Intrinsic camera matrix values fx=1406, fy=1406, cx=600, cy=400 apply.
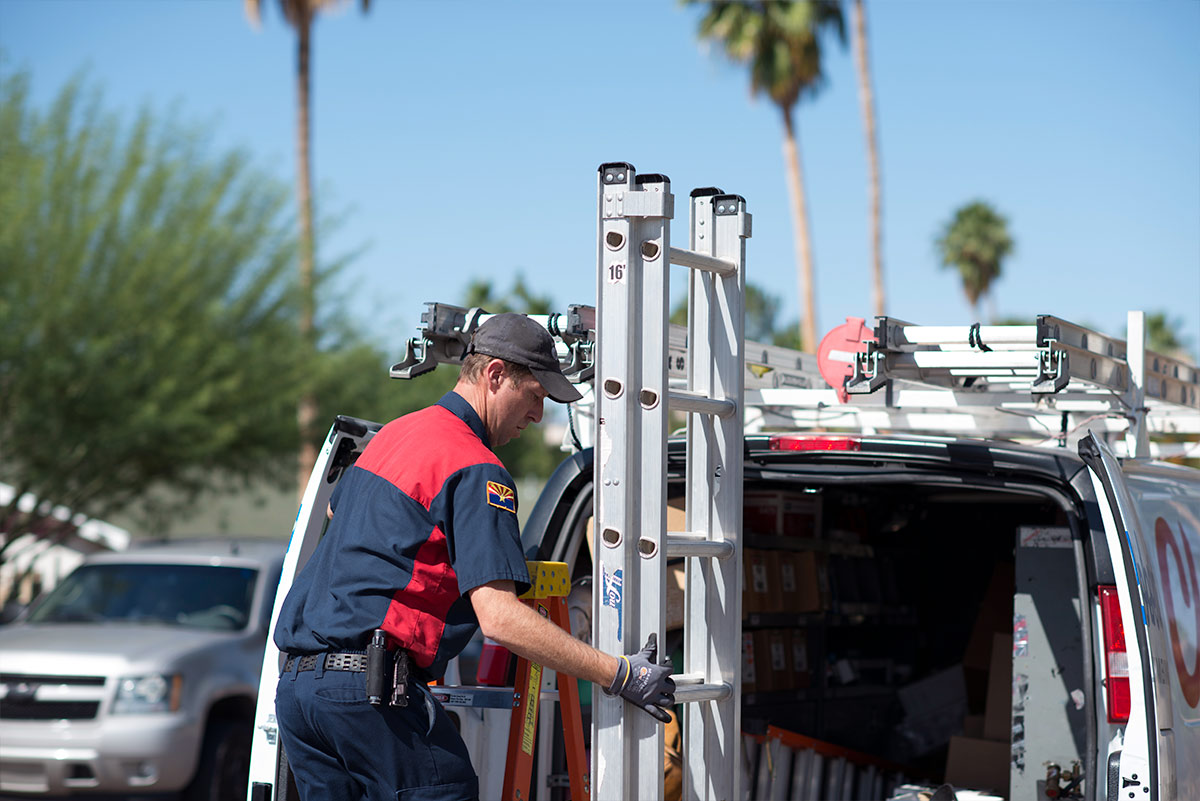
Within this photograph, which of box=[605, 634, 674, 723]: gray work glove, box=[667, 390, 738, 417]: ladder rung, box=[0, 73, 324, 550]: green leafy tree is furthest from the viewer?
box=[0, 73, 324, 550]: green leafy tree

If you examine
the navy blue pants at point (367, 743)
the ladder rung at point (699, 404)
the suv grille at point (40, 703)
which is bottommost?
the suv grille at point (40, 703)

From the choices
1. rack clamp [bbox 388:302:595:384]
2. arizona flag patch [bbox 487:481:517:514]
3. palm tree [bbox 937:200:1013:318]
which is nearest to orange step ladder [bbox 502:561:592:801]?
arizona flag patch [bbox 487:481:517:514]

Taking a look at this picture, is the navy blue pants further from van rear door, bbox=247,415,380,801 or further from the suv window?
the suv window

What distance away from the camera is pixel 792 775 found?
6.00 m

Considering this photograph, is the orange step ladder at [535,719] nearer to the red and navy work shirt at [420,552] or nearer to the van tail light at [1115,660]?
the red and navy work shirt at [420,552]

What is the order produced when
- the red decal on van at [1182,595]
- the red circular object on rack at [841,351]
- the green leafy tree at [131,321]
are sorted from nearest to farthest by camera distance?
the red decal on van at [1182,595], the red circular object on rack at [841,351], the green leafy tree at [131,321]

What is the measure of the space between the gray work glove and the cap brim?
2.37 ft

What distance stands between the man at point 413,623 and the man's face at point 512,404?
12 cm

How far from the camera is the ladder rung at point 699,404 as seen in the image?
358 cm

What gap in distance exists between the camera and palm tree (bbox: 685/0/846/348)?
94.9 feet

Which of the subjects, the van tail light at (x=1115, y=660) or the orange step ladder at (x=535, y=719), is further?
the orange step ladder at (x=535, y=719)

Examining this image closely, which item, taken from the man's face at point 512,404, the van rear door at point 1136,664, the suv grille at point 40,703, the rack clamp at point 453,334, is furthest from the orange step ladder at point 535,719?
the suv grille at point 40,703

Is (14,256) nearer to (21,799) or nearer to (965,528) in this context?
(21,799)

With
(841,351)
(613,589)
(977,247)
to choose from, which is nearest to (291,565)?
(613,589)
